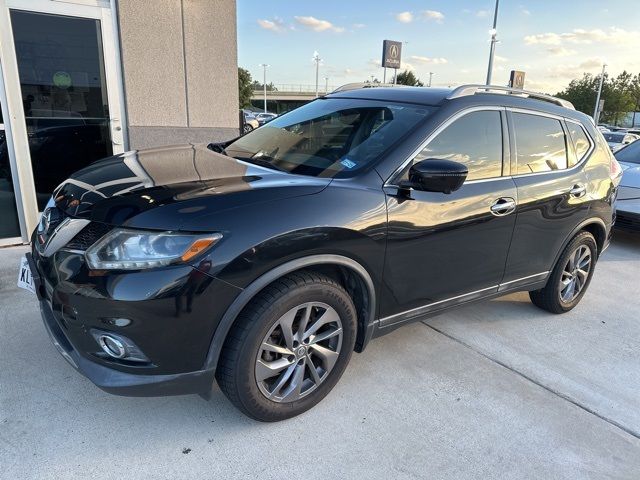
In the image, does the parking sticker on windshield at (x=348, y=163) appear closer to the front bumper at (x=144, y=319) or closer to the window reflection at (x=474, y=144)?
the window reflection at (x=474, y=144)

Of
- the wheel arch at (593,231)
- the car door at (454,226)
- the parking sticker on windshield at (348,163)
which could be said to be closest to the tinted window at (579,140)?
the wheel arch at (593,231)

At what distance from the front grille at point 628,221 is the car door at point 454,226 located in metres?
4.20

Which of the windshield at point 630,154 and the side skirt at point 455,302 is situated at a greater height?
the windshield at point 630,154

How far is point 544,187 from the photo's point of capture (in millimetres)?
3389

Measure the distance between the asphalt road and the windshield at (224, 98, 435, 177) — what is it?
1331 mm

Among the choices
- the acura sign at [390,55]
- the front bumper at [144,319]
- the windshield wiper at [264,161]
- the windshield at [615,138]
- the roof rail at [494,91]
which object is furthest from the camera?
the windshield at [615,138]

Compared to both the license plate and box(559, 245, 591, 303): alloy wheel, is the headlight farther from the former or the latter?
box(559, 245, 591, 303): alloy wheel

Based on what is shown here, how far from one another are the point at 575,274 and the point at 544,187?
3.64ft

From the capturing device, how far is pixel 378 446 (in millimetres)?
2402

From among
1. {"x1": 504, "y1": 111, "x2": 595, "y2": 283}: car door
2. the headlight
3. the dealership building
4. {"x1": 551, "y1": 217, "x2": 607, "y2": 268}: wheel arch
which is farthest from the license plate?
{"x1": 551, "y1": 217, "x2": 607, "y2": 268}: wheel arch

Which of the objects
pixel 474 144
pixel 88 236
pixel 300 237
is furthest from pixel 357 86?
pixel 88 236

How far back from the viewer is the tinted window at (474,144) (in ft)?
Answer: 9.30

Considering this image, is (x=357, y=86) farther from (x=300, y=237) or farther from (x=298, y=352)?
(x=298, y=352)

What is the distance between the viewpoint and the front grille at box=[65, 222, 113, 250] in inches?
81.3
